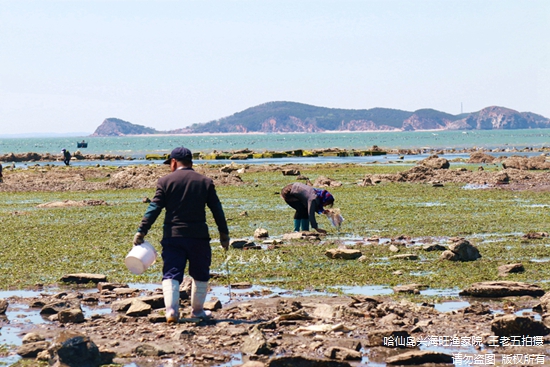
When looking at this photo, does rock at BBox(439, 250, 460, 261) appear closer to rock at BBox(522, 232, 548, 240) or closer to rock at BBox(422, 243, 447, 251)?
rock at BBox(422, 243, 447, 251)

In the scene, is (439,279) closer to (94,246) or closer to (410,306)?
(410,306)

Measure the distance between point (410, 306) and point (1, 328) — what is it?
5467 mm

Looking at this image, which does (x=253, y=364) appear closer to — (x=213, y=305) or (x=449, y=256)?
(x=213, y=305)

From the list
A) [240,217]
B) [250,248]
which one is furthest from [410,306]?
[240,217]

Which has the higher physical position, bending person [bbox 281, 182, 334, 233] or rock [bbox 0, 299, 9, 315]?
bending person [bbox 281, 182, 334, 233]

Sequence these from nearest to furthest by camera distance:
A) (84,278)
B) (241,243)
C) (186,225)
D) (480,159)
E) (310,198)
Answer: (186,225) → (84,278) → (241,243) → (310,198) → (480,159)

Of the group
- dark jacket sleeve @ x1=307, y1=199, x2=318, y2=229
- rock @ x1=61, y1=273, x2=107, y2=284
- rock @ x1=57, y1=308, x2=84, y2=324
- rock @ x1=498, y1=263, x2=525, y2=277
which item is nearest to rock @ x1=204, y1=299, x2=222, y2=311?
rock @ x1=57, y1=308, x2=84, y2=324

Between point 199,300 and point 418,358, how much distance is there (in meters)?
3.52

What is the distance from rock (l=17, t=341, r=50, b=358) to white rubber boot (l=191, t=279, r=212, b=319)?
2293 mm

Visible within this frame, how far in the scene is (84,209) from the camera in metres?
30.1

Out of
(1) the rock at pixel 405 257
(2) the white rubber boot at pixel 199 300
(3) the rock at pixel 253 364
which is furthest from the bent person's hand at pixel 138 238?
(1) the rock at pixel 405 257

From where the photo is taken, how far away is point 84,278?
14.5 meters

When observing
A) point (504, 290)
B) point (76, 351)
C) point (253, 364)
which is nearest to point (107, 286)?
point (76, 351)

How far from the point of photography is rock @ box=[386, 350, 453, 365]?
29.1ft
